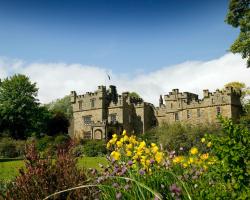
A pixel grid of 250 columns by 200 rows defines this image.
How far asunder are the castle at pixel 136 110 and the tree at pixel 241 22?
771 inches

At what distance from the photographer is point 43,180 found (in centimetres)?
575

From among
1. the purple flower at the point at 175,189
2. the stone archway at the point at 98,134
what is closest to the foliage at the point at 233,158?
the purple flower at the point at 175,189

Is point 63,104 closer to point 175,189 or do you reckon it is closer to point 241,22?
point 241,22

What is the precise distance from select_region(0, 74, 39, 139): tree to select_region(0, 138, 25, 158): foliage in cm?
906

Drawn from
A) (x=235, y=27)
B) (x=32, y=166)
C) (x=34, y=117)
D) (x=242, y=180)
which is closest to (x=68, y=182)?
(x=32, y=166)

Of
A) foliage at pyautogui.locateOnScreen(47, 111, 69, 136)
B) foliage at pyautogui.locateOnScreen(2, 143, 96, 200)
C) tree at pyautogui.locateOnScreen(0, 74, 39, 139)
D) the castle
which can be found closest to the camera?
foliage at pyautogui.locateOnScreen(2, 143, 96, 200)

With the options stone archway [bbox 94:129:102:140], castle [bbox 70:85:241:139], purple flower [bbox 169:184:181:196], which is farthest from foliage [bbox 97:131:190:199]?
stone archway [bbox 94:129:102:140]

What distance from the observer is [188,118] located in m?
48.8

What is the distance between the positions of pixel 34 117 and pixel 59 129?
30.3 feet

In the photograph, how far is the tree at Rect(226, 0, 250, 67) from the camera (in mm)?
25219

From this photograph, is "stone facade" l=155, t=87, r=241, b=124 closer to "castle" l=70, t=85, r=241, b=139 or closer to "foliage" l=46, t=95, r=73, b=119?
"castle" l=70, t=85, r=241, b=139

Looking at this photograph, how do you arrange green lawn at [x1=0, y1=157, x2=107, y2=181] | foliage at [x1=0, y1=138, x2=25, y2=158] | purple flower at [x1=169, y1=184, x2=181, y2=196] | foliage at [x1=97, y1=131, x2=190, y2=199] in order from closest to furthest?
purple flower at [x1=169, y1=184, x2=181, y2=196] < foliage at [x1=97, y1=131, x2=190, y2=199] < green lawn at [x1=0, y1=157, x2=107, y2=181] < foliage at [x1=0, y1=138, x2=25, y2=158]

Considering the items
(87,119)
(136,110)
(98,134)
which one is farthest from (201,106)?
(87,119)

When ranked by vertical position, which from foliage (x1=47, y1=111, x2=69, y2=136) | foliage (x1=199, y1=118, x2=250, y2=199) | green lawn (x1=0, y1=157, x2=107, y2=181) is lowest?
green lawn (x1=0, y1=157, x2=107, y2=181)
